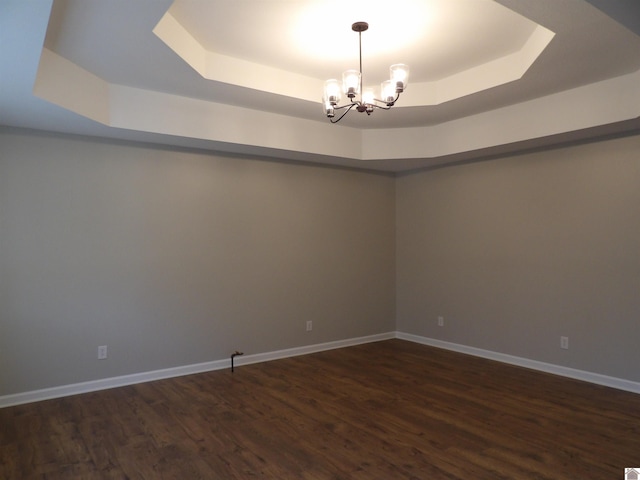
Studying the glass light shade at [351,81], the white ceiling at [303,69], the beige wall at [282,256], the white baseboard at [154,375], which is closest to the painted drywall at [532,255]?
the beige wall at [282,256]

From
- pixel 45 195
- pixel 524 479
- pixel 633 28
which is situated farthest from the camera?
pixel 45 195

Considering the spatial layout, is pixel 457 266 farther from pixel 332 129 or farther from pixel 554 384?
pixel 332 129

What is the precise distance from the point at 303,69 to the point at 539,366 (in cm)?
381

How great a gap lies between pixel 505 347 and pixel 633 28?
3.53 m

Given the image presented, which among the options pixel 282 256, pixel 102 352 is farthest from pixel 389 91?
pixel 102 352

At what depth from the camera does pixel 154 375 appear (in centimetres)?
421

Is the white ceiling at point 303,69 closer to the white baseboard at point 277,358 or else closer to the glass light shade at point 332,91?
the glass light shade at point 332,91

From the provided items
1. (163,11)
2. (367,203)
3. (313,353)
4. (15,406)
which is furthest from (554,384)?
(15,406)

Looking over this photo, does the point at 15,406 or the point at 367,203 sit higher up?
the point at 367,203

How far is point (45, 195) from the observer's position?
3721 mm

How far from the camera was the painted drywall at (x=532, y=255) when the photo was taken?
3924 mm

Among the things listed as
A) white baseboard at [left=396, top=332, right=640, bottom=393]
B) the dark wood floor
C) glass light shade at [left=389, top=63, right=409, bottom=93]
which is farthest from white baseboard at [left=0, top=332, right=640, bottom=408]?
glass light shade at [left=389, top=63, right=409, bottom=93]

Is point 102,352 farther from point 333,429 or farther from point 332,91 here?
point 332,91

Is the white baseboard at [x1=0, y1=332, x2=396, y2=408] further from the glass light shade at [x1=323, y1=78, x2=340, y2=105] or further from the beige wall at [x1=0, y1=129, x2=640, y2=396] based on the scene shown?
the glass light shade at [x1=323, y1=78, x2=340, y2=105]
